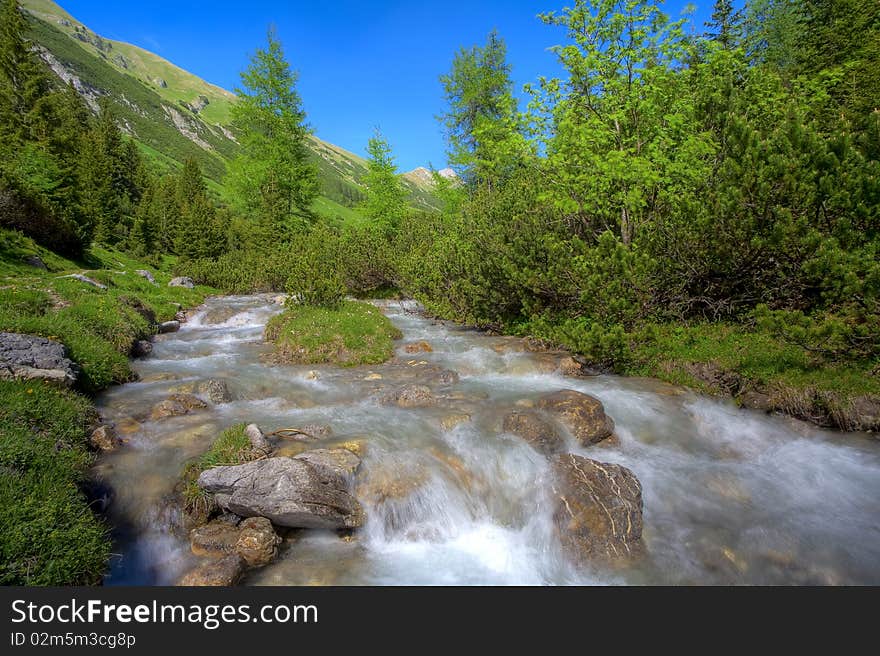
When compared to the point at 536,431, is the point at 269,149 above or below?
above

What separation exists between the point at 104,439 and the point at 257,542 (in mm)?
3896

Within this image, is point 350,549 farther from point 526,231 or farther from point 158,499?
point 526,231

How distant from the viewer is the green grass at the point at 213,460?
20.5 ft

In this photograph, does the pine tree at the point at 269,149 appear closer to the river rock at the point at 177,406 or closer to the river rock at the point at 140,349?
the river rock at the point at 140,349

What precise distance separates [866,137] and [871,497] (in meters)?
7.92

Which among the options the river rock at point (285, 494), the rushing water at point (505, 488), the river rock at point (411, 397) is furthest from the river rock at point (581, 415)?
the river rock at point (285, 494)

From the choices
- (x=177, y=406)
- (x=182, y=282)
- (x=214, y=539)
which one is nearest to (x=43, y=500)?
(x=214, y=539)

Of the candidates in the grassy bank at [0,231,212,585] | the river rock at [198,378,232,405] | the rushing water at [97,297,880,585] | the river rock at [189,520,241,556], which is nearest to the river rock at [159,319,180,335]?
the grassy bank at [0,231,212,585]

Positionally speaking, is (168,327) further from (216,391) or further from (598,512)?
(598,512)

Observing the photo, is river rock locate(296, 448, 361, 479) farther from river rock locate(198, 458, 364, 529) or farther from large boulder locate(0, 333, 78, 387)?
A: large boulder locate(0, 333, 78, 387)

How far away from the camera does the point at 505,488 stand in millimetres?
7184

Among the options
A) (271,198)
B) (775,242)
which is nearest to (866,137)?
(775,242)

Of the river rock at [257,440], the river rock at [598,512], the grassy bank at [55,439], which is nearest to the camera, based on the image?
the grassy bank at [55,439]

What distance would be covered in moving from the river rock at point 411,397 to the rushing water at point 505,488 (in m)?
0.32
